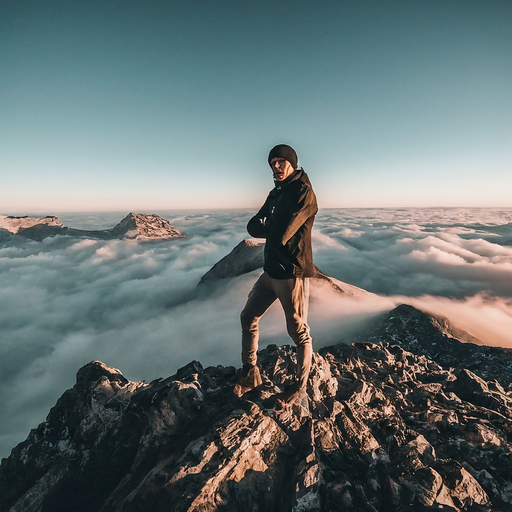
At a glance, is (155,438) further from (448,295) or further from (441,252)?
(441,252)

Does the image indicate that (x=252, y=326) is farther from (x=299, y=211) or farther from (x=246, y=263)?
(x=246, y=263)

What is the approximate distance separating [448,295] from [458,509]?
74.3 meters

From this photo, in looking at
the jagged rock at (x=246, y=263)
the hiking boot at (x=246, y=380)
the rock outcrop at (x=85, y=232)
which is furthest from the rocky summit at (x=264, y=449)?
the rock outcrop at (x=85, y=232)

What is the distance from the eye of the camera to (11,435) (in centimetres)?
2997

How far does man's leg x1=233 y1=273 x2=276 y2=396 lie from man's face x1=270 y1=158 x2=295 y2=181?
60.5 inches

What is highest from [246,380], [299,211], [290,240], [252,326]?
[299,211]

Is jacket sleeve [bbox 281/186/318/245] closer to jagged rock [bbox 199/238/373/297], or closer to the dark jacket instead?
the dark jacket

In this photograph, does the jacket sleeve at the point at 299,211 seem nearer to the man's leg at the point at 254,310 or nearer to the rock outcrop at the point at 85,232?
the man's leg at the point at 254,310

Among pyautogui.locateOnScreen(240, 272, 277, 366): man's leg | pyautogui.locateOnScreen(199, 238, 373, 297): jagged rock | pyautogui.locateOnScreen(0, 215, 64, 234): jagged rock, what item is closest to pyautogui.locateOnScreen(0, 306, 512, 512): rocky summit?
pyautogui.locateOnScreen(240, 272, 277, 366): man's leg

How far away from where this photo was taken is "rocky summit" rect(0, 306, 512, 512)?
3.08 m

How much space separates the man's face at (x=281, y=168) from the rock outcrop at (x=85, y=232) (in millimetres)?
117861

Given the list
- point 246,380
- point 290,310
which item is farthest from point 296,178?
point 246,380

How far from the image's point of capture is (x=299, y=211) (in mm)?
3299

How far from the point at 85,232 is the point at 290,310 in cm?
13876
